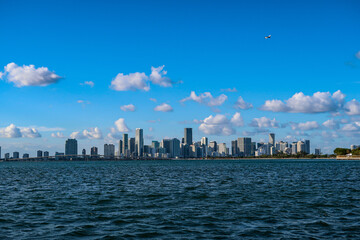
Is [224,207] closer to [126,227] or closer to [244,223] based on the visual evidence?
[244,223]

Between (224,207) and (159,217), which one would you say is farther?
(224,207)

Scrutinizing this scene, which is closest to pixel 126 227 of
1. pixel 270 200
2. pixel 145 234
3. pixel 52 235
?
pixel 145 234

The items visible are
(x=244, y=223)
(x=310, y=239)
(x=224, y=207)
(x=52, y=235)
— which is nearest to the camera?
(x=310, y=239)

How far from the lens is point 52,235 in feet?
74.3

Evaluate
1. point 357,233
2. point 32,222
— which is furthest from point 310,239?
point 32,222

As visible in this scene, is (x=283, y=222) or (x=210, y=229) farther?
(x=283, y=222)

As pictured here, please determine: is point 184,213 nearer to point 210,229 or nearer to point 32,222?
point 210,229

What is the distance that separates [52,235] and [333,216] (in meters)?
21.6

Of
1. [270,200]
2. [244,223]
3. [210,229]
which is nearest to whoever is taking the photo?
[210,229]

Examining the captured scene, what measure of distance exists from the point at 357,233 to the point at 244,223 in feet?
24.3

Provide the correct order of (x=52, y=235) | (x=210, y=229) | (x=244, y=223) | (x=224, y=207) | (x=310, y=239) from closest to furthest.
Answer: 1. (x=310, y=239)
2. (x=52, y=235)
3. (x=210, y=229)
4. (x=244, y=223)
5. (x=224, y=207)

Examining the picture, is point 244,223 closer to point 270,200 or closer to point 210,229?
point 210,229

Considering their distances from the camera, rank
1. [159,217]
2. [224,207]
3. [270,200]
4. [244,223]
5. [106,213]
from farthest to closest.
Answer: [270,200] < [224,207] < [106,213] < [159,217] < [244,223]

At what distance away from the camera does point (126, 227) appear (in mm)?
25016
